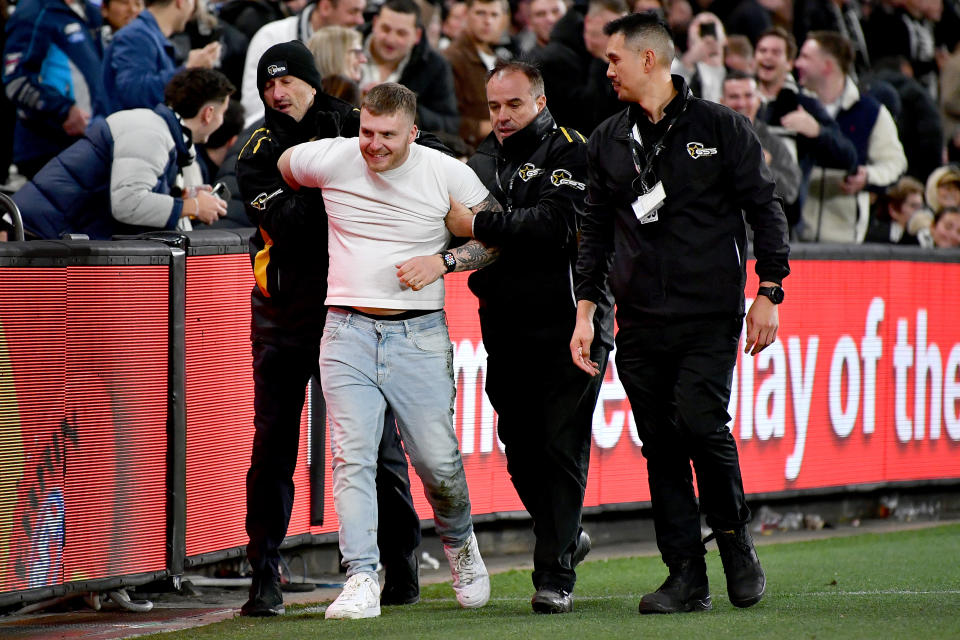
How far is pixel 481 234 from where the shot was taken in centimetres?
609

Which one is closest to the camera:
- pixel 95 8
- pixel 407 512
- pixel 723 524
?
pixel 723 524

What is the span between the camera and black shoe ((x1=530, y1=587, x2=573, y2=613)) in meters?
6.21

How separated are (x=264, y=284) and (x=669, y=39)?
80.5 inches

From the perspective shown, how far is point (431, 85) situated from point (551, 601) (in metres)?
5.31

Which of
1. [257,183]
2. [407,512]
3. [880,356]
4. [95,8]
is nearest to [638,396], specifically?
[407,512]

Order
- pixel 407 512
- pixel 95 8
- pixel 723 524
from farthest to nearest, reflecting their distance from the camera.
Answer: pixel 95 8, pixel 407 512, pixel 723 524

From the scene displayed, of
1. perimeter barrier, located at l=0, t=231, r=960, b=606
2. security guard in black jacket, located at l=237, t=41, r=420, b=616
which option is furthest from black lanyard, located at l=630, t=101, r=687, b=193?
security guard in black jacket, located at l=237, t=41, r=420, b=616

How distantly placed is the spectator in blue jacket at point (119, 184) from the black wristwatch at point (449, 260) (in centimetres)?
229

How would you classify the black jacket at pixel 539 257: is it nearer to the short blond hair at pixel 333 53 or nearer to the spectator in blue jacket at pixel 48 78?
the short blond hair at pixel 333 53

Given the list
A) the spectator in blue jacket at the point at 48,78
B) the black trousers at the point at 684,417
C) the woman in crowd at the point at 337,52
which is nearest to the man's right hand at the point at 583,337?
the black trousers at the point at 684,417

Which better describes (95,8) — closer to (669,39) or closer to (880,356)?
(669,39)

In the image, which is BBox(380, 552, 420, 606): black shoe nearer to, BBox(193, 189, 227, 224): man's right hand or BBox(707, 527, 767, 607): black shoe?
BBox(707, 527, 767, 607): black shoe

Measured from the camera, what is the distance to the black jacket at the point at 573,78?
417 inches

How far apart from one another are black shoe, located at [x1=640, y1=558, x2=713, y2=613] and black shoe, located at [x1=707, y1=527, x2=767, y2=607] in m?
0.14
